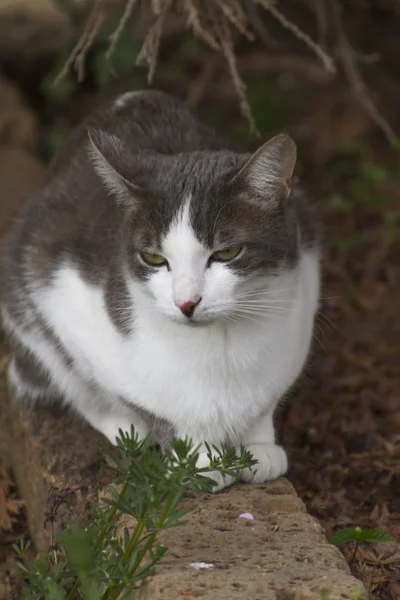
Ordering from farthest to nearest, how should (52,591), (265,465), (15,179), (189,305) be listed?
(15,179), (265,465), (189,305), (52,591)

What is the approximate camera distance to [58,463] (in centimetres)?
315

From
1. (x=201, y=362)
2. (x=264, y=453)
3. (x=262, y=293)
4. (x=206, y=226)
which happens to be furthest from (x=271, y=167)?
(x=264, y=453)

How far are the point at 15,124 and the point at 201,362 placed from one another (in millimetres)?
3060

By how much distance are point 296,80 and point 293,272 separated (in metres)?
3.70

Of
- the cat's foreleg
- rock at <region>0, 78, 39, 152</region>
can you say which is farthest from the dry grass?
the cat's foreleg

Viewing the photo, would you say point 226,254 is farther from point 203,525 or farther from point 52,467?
point 52,467

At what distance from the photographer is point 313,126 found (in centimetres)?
584

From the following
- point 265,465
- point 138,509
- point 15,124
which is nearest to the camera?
point 138,509

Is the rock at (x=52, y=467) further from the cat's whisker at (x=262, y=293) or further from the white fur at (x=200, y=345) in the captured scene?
the cat's whisker at (x=262, y=293)

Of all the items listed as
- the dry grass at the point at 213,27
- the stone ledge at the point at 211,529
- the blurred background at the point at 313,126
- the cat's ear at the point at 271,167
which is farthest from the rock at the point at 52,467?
the dry grass at the point at 213,27

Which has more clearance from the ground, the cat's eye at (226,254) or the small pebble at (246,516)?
the cat's eye at (226,254)

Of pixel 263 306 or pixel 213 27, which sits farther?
pixel 213 27

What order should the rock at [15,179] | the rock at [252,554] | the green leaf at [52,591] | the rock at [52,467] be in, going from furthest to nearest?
the rock at [15,179], the rock at [52,467], the rock at [252,554], the green leaf at [52,591]

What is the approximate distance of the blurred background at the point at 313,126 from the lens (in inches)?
134
